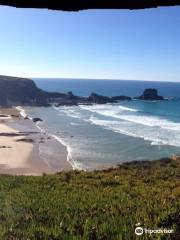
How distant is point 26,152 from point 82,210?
3024 cm

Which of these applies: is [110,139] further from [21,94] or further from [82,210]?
[21,94]

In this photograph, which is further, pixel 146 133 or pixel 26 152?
pixel 146 133

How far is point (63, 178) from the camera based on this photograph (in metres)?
23.3

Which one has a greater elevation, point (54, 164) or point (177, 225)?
point (177, 225)

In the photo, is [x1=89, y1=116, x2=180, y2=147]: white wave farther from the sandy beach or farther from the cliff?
the cliff

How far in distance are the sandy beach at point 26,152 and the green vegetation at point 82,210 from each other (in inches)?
534

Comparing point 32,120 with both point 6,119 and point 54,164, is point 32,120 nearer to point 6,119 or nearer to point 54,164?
point 6,119

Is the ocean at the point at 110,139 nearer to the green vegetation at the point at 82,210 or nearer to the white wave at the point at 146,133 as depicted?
the white wave at the point at 146,133

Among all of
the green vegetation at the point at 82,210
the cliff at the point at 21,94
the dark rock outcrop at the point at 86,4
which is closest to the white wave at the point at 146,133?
the green vegetation at the point at 82,210

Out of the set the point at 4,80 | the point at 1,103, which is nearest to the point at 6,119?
the point at 1,103

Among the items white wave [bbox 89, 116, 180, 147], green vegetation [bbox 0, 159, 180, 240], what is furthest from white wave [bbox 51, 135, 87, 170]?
green vegetation [bbox 0, 159, 180, 240]

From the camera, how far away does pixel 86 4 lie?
7.21 ft

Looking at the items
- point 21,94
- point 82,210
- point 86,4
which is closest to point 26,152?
point 82,210

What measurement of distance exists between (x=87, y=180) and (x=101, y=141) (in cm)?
2640
